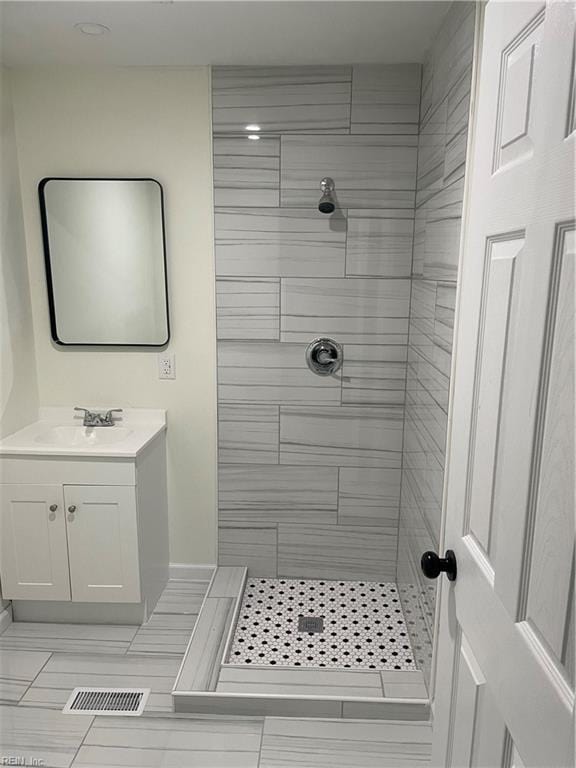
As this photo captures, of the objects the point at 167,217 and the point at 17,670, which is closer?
the point at 17,670

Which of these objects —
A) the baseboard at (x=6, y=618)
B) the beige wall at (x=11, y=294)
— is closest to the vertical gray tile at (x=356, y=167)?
the beige wall at (x=11, y=294)

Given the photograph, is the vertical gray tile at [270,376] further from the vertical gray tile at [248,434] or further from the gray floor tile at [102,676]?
the gray floor tile at [102,676]

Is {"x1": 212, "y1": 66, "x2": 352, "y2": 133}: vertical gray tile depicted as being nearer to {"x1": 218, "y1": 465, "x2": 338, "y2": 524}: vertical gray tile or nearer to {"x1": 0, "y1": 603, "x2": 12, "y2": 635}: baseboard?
{"x1": 218, "y1": 465, "x2": 338, "y2": 524}: vertical gray tile

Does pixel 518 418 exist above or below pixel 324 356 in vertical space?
above

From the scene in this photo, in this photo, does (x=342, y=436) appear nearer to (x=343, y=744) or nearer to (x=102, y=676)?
(x=343, y=744)

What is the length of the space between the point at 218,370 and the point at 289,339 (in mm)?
392

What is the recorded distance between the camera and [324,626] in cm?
246

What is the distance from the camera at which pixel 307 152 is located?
249 centimetres

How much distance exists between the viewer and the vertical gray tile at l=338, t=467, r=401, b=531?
274 centimetres

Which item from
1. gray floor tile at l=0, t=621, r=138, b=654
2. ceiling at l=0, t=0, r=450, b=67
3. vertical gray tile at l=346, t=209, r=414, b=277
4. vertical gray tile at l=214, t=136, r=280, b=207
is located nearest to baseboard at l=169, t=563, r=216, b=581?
gray floor tile at l=0, t=621, r=138, b=654

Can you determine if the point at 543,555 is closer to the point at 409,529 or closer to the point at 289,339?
the point at 409,529

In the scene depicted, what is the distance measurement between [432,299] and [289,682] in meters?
1.58

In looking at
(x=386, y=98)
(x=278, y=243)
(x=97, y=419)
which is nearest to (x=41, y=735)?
(x=97, y=419)

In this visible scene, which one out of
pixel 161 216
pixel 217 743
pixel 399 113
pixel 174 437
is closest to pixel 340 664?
pixel 217 743
